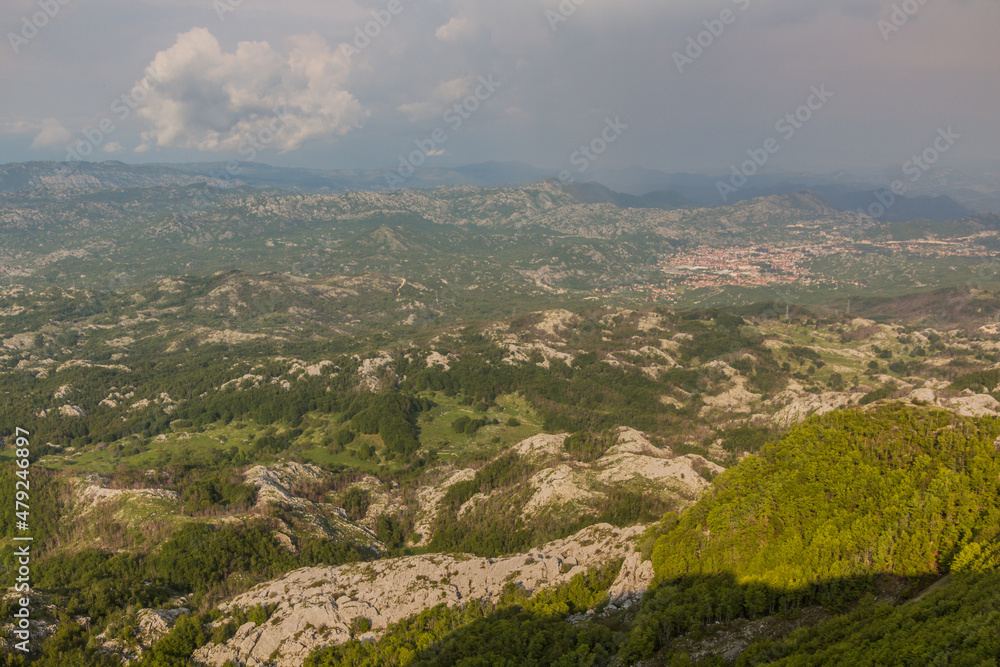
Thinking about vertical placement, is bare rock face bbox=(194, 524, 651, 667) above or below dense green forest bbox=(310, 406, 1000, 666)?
below

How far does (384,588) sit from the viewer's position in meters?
101

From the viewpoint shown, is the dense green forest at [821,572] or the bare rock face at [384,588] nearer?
the dense green forest at [821,572]

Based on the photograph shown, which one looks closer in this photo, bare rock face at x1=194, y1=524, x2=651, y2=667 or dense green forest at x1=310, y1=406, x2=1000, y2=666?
dense green forest at x1=310, y1=406, x2=1000, y2=666

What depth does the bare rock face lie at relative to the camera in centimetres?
8488

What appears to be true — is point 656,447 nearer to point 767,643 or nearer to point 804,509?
point 804,509

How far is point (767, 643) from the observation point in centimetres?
5288

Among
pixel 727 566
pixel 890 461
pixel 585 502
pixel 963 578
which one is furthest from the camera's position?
pixel 585 502

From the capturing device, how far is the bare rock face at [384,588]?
278 ft

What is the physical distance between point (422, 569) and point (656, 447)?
370 feet

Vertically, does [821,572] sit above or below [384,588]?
above

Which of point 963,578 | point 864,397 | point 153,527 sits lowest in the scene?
point 153,527

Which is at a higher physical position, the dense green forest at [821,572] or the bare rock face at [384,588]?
the dense green forest at [821,572]

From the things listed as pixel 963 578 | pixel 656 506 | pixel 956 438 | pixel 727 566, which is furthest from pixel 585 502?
pixel 963 578

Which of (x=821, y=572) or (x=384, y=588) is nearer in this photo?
(x=821, y=572)
